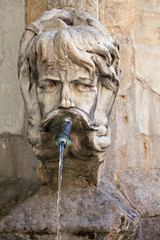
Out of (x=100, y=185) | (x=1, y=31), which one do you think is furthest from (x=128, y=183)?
(x=1, y=31)

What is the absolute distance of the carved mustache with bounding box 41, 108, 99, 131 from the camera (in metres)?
2.04

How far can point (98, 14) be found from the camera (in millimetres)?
2570

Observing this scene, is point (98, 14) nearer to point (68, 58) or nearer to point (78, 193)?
point (68, 58)

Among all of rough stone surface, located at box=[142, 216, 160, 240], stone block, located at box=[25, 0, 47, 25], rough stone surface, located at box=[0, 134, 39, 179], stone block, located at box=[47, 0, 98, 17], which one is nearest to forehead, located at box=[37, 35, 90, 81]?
stone block, located at box=[47, 0, 98, 17]

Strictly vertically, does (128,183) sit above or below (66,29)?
below

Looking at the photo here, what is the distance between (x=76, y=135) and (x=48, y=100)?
0.68 ft

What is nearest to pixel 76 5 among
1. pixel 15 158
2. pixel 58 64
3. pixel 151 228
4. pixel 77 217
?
pixel 58 64

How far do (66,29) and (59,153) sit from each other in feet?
1.89

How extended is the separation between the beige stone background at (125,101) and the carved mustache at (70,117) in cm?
46

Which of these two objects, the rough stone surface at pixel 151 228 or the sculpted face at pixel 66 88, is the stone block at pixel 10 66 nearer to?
the sculpted face at pixel 66 88

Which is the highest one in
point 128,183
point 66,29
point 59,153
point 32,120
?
point 66,29

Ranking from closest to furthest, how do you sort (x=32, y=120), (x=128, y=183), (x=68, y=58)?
(x=68, y=58), (x=32, y=120), (x=128, y=183)

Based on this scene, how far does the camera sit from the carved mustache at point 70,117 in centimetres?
204

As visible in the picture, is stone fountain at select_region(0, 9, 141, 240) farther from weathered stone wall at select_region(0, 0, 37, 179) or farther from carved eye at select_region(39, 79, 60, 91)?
weathered stone wall at select_region(0, 0, 37, 179)
